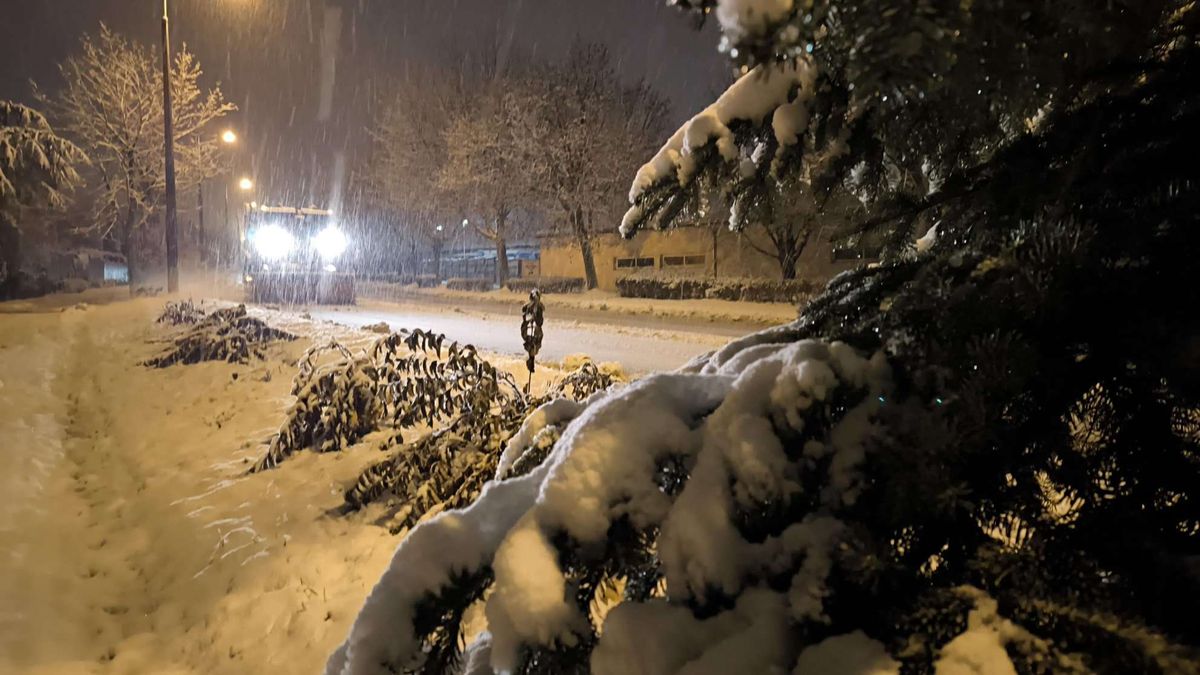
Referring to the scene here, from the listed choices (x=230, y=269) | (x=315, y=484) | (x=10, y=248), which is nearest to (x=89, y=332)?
(x=315, y=484)

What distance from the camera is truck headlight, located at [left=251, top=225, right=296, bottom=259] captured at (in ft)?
71.9

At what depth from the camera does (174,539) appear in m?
4.59

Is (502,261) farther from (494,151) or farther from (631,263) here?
(631,263)

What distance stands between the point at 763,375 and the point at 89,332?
17.8 meters

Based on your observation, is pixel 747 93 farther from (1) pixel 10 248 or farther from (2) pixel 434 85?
(2) pixel 434 85

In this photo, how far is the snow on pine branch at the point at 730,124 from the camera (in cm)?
148

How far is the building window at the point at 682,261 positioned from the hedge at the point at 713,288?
4158 millimetres

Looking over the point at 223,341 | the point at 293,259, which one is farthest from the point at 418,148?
the point at 223,341

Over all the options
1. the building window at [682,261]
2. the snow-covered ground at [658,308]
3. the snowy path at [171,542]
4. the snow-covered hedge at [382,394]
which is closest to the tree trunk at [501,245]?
the snow-covered ground at [658,308]

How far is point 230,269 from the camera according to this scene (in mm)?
43531

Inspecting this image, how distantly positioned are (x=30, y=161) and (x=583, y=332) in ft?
63.0

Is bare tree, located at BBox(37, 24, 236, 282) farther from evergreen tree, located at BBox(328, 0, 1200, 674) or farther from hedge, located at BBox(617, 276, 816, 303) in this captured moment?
evergreen tree, located at BBox(328, 0, 1200, 674)

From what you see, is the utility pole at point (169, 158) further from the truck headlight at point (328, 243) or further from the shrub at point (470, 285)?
the shrub at point (470, 285)

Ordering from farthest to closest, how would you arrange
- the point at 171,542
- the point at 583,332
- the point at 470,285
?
1. the point at 470,285
2. the point at 583,332
3. the point at 171,542
